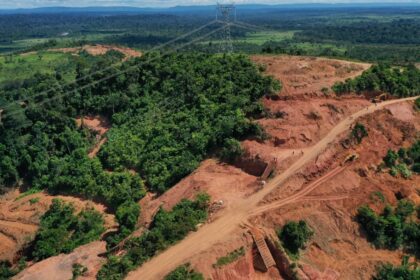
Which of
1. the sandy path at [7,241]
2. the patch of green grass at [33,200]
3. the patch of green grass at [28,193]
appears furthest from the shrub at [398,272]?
the patch of green grass at [28,193]

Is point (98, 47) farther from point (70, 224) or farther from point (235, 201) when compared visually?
point (235, 201)

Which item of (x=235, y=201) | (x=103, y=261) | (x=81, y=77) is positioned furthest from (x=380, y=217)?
(x=81, y=77)

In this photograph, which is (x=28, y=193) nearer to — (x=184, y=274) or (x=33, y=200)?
(x=33, y=200)

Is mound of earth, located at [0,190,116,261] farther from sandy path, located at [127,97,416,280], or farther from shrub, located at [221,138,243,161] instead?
shrub, located at [221,138,243,161]

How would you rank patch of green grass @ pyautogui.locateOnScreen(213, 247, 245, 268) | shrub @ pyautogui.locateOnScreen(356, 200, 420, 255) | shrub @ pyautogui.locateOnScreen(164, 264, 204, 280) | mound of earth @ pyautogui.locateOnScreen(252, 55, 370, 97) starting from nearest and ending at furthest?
shrub @ pyautogui.locateOnScreen(164, 264, 204, 280)
patch of green grass @ pyautogui.locateOnScreen(213, 247, 245, 268)
shrub @ pyautogui.locateOnScreen(356, 200, 420, 255)
mound of earth @ pyautogui.locateOnScreen(252, 55, 370, 97)

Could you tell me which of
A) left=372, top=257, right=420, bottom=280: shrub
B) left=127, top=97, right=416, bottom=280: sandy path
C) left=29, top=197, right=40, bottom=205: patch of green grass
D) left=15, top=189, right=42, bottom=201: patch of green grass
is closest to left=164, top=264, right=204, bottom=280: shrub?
left=127, top=97, right=416, bottom=280: sandy path
